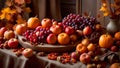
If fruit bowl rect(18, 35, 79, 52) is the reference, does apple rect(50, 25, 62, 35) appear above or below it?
above

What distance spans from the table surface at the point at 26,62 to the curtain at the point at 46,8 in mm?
1365

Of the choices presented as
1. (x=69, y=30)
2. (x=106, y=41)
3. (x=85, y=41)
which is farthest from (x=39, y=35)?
(x=106, y=41)

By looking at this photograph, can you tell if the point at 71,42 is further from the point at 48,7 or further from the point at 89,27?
the point at 48,7

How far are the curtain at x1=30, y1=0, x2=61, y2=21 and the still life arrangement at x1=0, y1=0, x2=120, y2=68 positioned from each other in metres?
1.15

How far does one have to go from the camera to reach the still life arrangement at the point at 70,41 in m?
1.49

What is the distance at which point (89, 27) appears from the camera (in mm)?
1720

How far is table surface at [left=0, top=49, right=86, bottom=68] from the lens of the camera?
148 cm

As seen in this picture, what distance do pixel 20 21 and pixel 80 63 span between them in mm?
1279

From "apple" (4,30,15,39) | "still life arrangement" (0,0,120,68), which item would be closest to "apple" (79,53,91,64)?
"still life arrangement" (0,0,120,68)

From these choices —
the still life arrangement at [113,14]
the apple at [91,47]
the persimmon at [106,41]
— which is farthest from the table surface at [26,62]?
the still life arrangement at [113,14]

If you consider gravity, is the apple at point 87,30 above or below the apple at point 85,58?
above

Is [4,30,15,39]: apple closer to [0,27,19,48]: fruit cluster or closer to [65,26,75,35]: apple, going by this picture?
[0,27,19,48]: fruit cluster

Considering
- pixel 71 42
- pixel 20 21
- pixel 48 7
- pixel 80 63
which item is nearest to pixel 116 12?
pixel 71 42

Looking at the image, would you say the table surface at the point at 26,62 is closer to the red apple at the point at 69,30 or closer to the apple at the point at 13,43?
the apple at the point at 13,43
